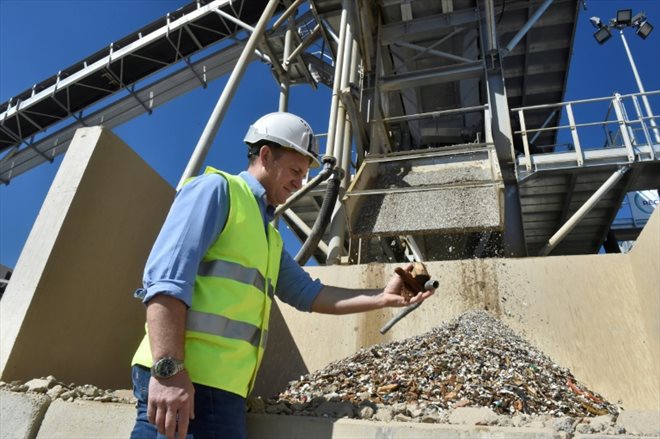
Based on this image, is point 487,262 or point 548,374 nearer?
point 548,374

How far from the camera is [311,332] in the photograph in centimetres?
353

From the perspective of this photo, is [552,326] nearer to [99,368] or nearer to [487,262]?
[487,262]

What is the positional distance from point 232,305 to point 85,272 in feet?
4.87

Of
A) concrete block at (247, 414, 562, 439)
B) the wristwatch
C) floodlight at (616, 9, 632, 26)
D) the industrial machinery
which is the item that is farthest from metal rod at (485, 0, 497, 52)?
floodlight at (616, 9, 632, 26)

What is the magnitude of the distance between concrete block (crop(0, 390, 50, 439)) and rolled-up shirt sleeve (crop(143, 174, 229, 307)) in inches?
42.2

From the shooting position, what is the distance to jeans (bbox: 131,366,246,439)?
117cm

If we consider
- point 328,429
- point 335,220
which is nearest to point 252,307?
point 328,429

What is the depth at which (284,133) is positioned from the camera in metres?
1.65

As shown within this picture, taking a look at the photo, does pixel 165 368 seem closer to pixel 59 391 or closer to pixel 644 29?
pixel 59 391

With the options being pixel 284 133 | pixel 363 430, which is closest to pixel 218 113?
pixel 284 133

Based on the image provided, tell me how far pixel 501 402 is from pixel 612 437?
0.72 metres

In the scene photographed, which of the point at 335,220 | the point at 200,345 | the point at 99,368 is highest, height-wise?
the point at 335,220

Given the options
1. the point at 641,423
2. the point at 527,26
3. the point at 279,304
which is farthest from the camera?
the point at 527,26

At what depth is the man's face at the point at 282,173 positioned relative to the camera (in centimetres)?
163
